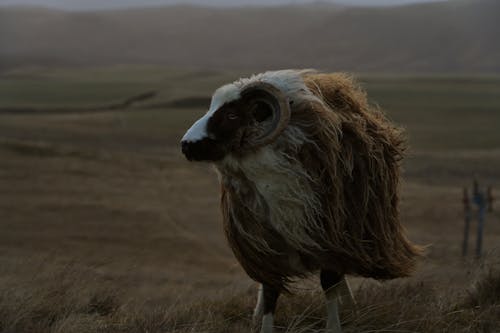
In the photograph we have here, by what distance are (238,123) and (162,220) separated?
1783 cm

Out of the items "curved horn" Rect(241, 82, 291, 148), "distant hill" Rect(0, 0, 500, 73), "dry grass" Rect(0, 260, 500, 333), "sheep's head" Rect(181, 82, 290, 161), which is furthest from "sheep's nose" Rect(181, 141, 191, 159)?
"distant hill" Rect(0, 0, 500, 73)

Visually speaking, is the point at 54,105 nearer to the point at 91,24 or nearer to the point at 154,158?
the point at 154,158

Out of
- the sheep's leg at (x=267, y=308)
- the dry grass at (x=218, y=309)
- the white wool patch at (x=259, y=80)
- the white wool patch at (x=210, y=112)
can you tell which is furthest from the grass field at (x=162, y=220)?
the white wool patch at (x=259, y=80)

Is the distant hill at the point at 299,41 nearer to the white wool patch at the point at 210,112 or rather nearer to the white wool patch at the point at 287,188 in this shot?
the white wool patch at the point at 210,112

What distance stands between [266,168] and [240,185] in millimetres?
265

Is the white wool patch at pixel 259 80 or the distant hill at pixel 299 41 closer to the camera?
the white wool patch at pixel 259 80

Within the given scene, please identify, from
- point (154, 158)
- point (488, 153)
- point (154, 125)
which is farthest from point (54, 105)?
point (488, 153)

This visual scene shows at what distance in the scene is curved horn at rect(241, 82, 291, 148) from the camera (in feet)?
17.6

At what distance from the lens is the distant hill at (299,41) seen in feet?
474

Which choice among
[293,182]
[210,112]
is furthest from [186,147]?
[293,182]

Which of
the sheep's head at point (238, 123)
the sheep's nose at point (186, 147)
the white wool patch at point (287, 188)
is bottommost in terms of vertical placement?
the white wool patch at point (287, 188)

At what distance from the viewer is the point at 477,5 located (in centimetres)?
17612

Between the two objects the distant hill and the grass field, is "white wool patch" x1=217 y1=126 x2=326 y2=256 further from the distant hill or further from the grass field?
the distant hill

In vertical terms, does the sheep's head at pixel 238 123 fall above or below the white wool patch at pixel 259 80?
below
